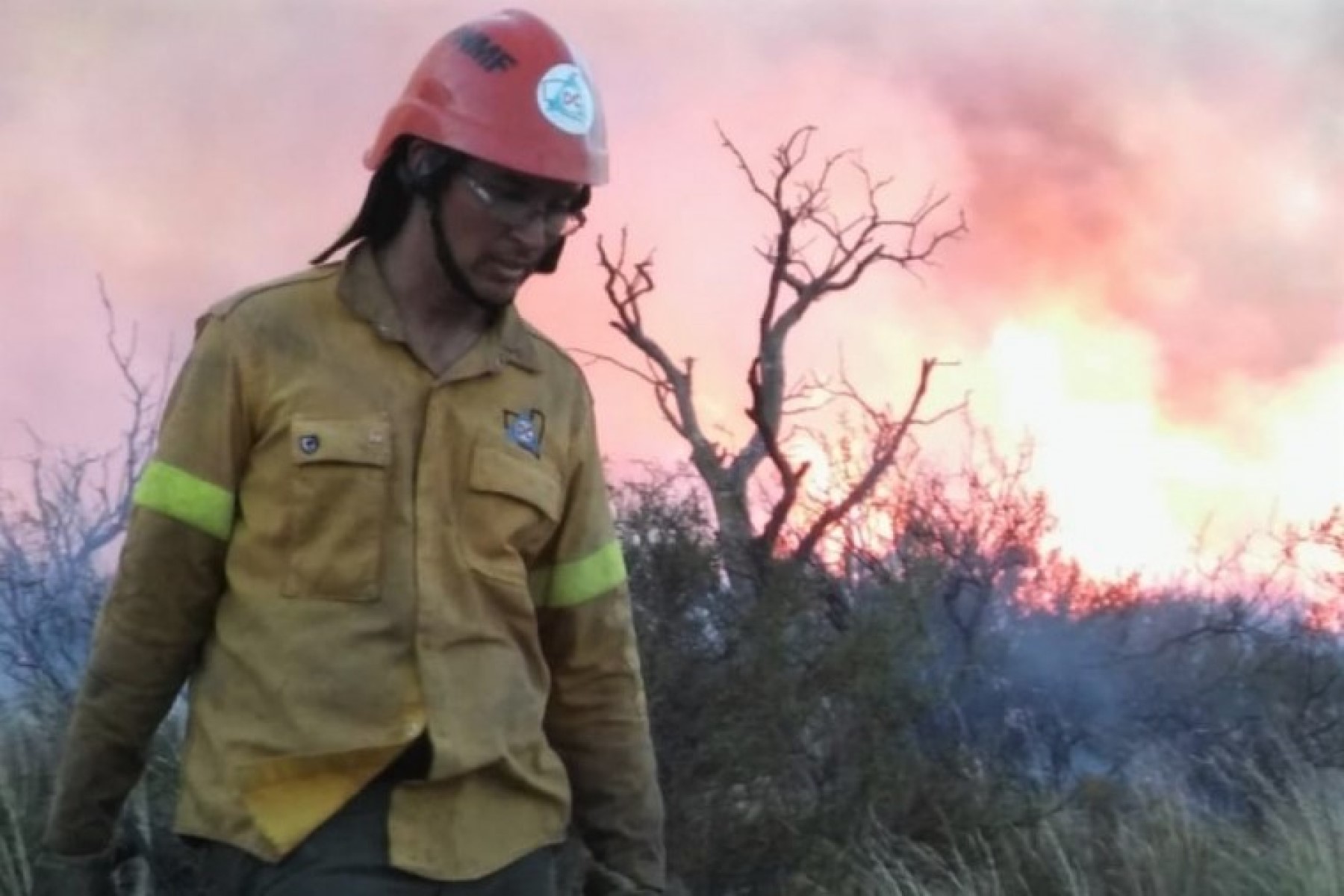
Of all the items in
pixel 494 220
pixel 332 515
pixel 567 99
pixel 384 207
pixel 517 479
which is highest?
pixel 567 99

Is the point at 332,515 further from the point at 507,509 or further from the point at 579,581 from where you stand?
the point at 579,581

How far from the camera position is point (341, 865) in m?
2.76

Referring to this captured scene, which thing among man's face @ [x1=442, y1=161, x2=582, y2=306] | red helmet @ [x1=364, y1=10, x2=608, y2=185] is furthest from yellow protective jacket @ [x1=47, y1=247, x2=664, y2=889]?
red helmet @ [x1=364, y1=10, x2=608, y2=185]

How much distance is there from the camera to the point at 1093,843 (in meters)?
7.45

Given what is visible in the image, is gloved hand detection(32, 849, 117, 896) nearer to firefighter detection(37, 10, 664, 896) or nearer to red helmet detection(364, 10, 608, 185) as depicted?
firefighter detection(37, 10, 664, 896)

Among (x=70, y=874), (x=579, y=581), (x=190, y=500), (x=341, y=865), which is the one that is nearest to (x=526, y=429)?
(x=579, y=581)

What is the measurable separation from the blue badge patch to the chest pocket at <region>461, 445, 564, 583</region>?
0.08 feet

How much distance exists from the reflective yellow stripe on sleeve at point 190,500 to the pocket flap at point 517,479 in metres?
0.38

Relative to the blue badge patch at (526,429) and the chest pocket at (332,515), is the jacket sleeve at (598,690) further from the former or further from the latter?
the chest pocket at (332,515)

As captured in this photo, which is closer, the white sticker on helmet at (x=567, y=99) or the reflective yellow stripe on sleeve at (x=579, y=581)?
the white sticker on helmet at (x=567, y=99)

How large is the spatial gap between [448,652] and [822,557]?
592cm

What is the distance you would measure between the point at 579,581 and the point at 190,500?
701 millimetres

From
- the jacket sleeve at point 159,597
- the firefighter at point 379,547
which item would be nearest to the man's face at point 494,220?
the firefighter at point 379,547

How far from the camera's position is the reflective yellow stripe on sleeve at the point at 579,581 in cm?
319
